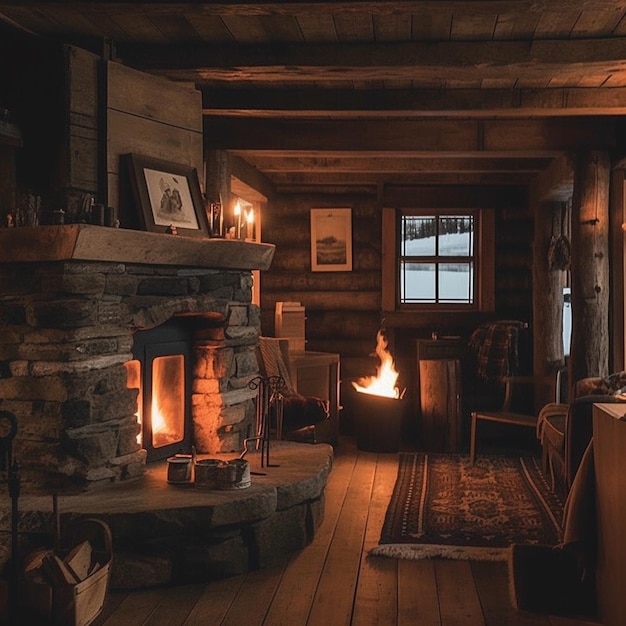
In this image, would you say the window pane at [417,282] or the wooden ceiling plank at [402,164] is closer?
the wooden ceiling plank at [402,164]

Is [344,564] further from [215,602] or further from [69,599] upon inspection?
[69,599]

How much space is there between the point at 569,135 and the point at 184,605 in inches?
188

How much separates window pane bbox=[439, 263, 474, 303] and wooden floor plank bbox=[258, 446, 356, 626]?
3.79 metres

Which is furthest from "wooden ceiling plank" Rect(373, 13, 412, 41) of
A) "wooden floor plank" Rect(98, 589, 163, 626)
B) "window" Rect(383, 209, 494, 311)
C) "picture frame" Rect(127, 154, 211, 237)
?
"window" Rect(383, 209, 494, 311)

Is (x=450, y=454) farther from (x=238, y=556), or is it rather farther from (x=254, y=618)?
(x=254, y=618)

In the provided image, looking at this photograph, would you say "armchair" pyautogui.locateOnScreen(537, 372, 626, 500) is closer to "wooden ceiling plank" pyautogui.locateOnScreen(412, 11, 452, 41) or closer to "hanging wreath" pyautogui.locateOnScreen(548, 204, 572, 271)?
"hanging wreath" pyautogui.locateOnScreen(548, 204, 572, 271)

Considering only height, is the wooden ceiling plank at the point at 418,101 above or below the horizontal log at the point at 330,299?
above

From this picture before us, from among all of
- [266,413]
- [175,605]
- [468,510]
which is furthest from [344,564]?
[468,510]

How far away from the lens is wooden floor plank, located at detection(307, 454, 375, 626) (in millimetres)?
4109

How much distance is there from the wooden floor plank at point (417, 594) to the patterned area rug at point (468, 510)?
16 cm

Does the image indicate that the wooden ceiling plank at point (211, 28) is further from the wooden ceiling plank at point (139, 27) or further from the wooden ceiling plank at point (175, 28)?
the wooden ceiling plank at point (139, 27)

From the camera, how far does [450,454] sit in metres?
8.43

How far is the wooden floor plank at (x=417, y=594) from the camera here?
4043 millimetres

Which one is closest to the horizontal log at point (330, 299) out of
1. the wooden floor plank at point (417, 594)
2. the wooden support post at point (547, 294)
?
the wooden support post at point (547, 294)
